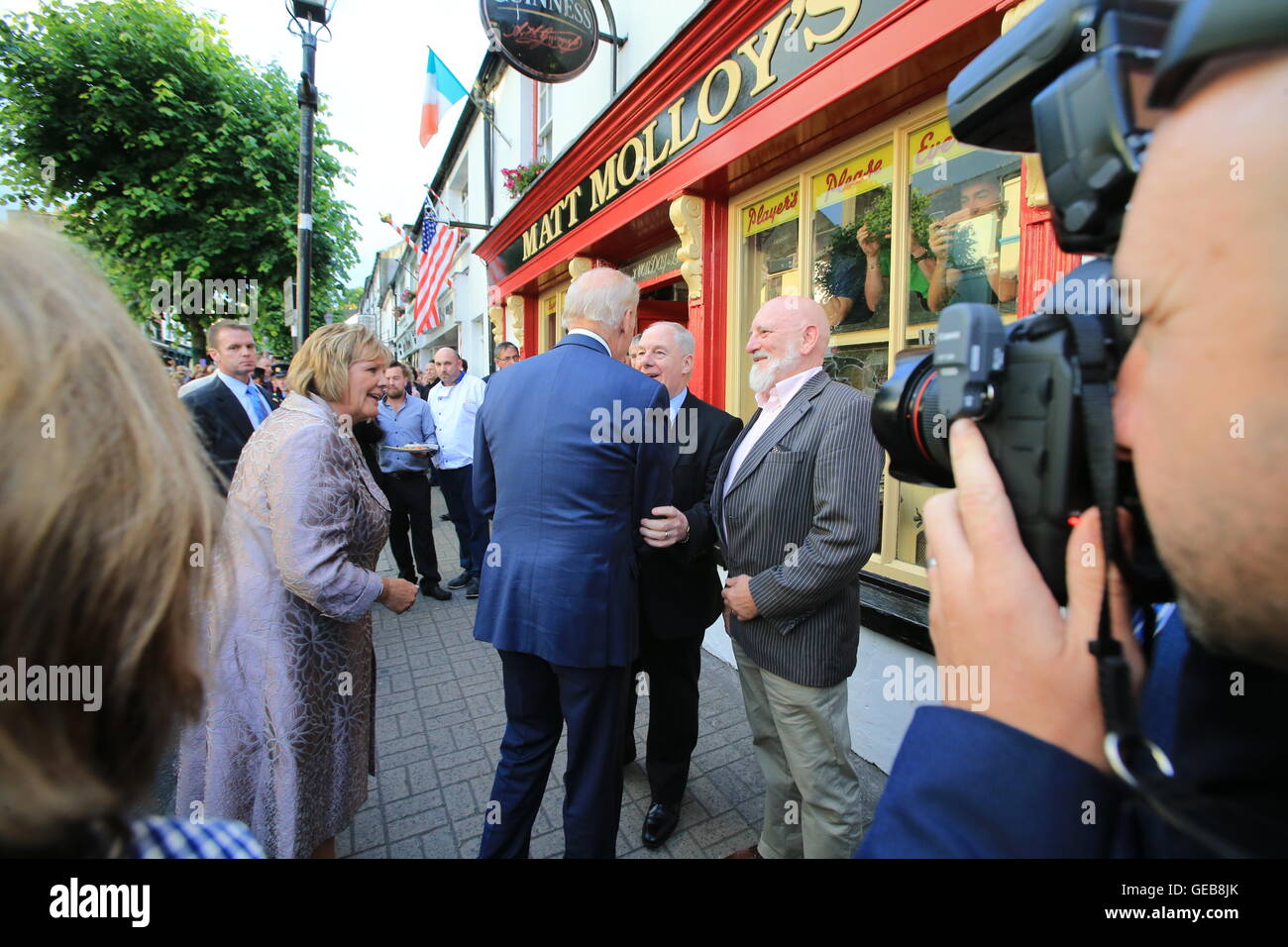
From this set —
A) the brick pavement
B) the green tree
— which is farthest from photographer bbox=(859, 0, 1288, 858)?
the green tree

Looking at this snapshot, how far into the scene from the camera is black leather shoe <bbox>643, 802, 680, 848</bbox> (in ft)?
8.13

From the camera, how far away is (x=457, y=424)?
231 inches

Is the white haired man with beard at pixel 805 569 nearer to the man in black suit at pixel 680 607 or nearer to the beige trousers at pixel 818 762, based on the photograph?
the beige trousers at pixel 818 762

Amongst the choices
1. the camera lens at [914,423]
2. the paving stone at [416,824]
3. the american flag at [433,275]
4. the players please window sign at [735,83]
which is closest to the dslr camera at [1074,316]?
the camera lens at [914,423]

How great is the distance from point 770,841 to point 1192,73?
2508mm

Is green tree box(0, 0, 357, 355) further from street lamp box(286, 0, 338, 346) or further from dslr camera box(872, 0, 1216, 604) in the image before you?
dslr camera box(872, 0, 1216, 604)

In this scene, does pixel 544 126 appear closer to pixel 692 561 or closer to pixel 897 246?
pixel 897 246

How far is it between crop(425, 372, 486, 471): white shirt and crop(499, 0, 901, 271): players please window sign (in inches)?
82.3

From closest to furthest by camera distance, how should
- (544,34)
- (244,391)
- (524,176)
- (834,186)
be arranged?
1. (834,186)
2. (244,391)
3. (544,34)
4. (524,176)

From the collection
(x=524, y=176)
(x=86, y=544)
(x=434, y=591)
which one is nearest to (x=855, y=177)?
(x=86, y=544)

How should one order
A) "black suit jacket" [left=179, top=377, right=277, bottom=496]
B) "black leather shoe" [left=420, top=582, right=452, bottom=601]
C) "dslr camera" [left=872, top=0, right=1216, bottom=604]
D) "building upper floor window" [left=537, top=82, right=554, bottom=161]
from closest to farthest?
"dslr camera" [left=872, top=0, right=1216, bottom=604], "black suit jacket" [left=179, top=377, right=277, bottom=496], "black leather shoe" [left=420, top=582, right=452, bottom=601], "building upper floor window" [left=537, top=82, right=554, bottom=161]

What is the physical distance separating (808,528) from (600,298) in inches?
44.8

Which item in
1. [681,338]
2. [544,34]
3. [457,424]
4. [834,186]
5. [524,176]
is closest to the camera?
[681,338]
